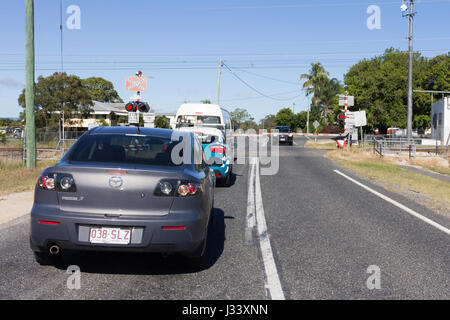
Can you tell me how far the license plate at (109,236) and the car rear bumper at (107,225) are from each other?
0.04 metres

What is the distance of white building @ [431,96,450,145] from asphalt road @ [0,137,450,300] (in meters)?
38.8

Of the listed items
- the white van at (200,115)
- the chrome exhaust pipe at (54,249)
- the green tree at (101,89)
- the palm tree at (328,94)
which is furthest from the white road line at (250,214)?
the green tree at (101,89)

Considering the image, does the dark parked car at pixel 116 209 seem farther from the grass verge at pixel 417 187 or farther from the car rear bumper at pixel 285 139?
the car rear bumper at pixel 285 139

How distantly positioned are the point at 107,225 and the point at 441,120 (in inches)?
1871

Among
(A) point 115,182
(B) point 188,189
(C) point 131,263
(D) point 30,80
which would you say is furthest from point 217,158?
(A) point 115,182

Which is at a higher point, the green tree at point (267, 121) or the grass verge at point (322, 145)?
the green tree at point (267, 121)

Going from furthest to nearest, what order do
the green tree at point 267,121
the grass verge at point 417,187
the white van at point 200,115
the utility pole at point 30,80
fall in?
the green tree at point 267,121, the white van at point 200,115, the utility pole at point 30,80, the grass verge at point 417,187

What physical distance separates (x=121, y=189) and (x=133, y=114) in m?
15.3

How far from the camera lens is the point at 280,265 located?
541 cm

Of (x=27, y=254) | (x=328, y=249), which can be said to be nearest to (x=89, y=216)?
(x=27, y=254)

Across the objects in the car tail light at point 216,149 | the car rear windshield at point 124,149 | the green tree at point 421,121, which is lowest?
the car tail light at point 216,149

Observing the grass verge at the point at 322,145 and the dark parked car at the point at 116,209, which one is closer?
the dark parked car at the point at 116,209

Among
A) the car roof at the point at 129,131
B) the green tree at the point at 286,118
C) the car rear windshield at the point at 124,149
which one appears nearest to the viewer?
the car rear windshield at the point at 124,149

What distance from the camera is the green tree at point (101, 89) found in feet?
315
